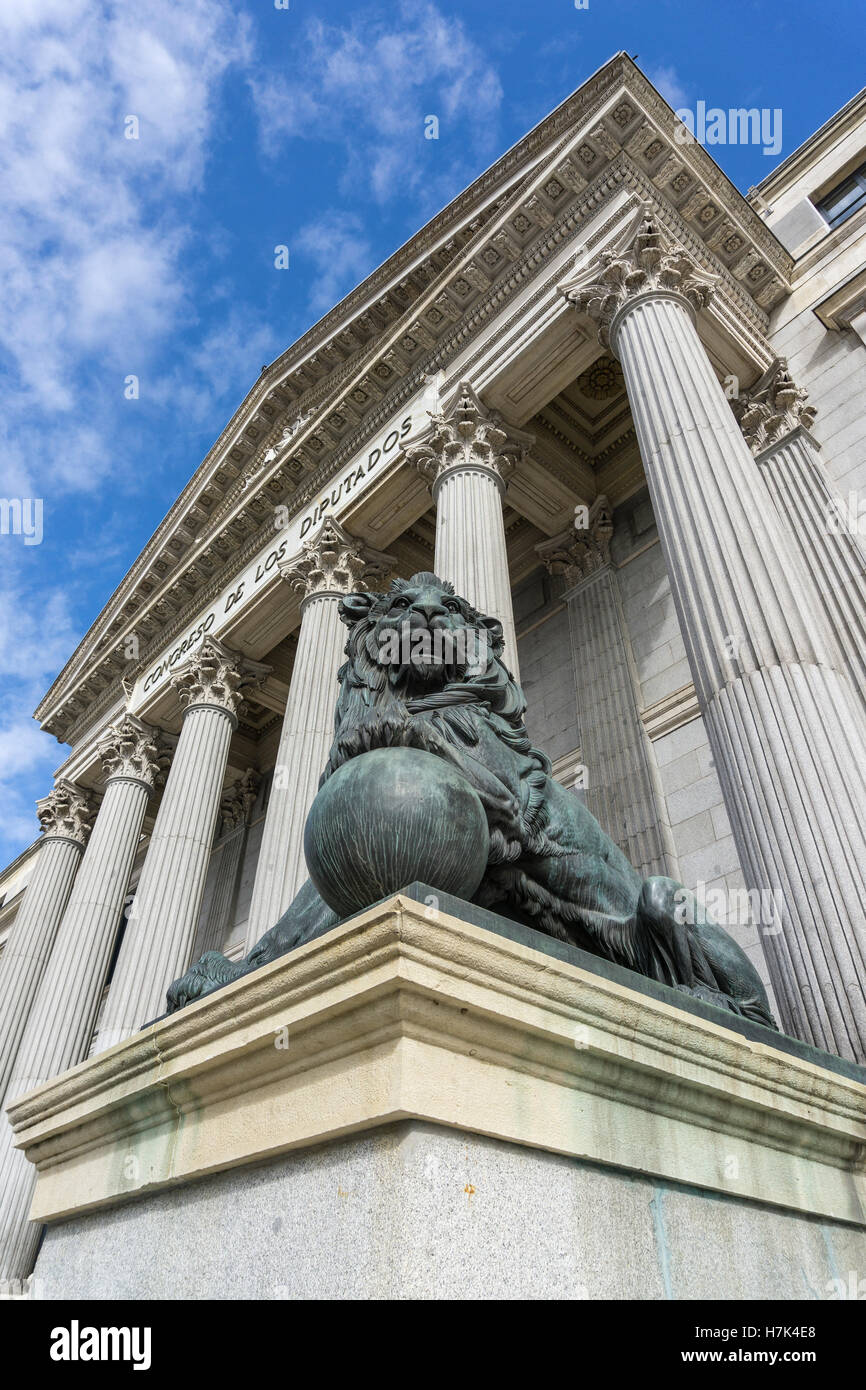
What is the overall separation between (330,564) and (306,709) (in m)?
3.30

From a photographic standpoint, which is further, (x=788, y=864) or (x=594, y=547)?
(x=594, y=547)

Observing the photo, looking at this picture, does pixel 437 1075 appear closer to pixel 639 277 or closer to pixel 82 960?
pixel 639 277

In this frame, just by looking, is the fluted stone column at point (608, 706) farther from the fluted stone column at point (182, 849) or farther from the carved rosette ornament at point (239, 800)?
the carved rosette ornament at point (239, 800)

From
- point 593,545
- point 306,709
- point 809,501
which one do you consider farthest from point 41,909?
point 809,501

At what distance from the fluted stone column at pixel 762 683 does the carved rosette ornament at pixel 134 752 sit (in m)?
14.1

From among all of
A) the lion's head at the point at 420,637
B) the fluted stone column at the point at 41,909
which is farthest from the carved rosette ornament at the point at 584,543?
the fluted stone column at the point at 41,909

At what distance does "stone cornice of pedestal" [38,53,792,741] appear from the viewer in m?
12.9

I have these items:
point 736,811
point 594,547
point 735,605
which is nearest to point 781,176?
point 594,547

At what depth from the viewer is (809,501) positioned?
11227mm

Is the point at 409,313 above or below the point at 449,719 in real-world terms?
above

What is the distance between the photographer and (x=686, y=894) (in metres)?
3.70

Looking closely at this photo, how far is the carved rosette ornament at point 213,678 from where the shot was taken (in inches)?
708
